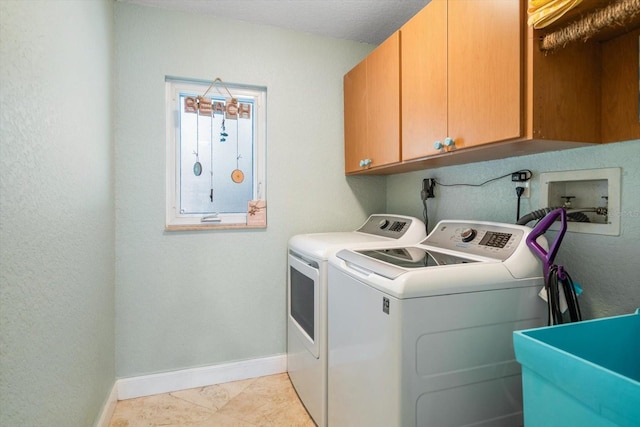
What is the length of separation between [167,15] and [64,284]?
5.62 feet

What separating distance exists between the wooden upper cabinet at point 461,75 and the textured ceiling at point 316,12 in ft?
1.58

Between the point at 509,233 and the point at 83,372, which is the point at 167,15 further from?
the point at 509,233

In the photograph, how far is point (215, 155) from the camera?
2246mm

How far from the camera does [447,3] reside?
1354 mm

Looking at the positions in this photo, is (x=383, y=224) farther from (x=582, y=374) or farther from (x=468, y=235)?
(x=582, y=374)

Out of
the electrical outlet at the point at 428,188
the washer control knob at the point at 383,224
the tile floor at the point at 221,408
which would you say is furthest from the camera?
the washer control knob at the point at 383,224

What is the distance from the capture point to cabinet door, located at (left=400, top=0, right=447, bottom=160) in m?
1.40

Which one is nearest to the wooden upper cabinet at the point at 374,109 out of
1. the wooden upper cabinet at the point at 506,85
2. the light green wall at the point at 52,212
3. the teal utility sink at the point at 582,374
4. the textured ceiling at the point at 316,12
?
the wooden upper cabinet at the point at 506,85

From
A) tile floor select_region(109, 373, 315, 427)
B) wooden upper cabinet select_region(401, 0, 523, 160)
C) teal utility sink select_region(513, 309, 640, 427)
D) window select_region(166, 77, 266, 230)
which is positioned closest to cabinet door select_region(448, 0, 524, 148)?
wooden upper cabinet select_region(401, 0, 523, 160)

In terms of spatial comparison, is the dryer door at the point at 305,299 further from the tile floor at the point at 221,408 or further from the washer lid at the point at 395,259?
the tile floor at the point at 221,408

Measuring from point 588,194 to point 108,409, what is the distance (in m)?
2.52

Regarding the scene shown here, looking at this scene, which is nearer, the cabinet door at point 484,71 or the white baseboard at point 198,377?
the cabinet door at point 484,71

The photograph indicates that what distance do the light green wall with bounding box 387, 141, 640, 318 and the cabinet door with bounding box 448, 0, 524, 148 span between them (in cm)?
39

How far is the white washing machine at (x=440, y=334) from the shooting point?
1044 millimetres
